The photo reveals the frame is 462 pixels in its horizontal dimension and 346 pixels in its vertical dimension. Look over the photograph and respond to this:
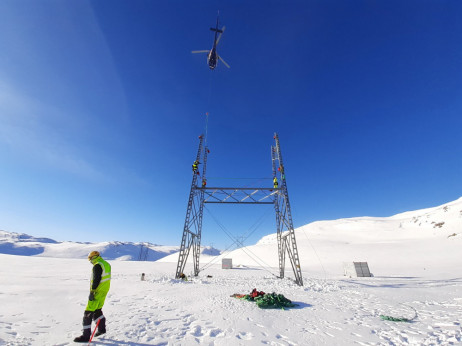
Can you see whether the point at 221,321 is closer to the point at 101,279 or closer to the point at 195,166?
the point at 101,279

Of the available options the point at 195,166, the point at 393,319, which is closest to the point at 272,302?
the point at 393,319

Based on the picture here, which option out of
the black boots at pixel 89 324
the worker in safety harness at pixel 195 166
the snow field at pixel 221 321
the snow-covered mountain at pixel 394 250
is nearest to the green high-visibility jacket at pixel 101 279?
the black boots at pixel 89 324

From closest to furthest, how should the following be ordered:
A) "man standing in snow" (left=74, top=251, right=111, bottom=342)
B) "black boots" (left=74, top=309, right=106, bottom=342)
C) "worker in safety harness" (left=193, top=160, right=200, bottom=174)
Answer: "black boots" (left=74, top=309, right=106, bottom=342)
"man standing in snow" (left=74, top=251, right=111, bottom=342)
"worker in safety harness" (left=193, top=160, right=200, bottom=174)

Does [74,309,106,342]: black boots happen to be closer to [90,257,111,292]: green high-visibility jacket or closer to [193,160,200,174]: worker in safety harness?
[90,257,111,292]: green high-visibility jacket

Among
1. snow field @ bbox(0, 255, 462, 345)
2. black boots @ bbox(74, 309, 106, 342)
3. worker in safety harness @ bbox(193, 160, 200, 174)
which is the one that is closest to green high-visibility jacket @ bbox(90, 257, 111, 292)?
black boots @ bbox(74, 309, 106, 342)

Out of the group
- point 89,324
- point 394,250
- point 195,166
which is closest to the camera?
point 89,324

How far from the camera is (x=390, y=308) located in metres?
8.18

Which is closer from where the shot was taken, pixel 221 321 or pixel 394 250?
pixel 221 321

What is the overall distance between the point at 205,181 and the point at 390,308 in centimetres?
1563

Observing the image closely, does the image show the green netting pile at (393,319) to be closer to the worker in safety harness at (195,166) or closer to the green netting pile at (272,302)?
the green netting pile at (272,302)

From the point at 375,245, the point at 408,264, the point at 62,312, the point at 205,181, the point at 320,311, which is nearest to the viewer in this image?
the point at 62,312

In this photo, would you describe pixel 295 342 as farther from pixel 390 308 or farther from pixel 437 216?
pixel 437 216

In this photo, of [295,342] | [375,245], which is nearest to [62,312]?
[295,342]

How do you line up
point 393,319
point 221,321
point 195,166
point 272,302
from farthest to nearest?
point 195,166 < point 272,302 < point 393,319 < point 221,321
